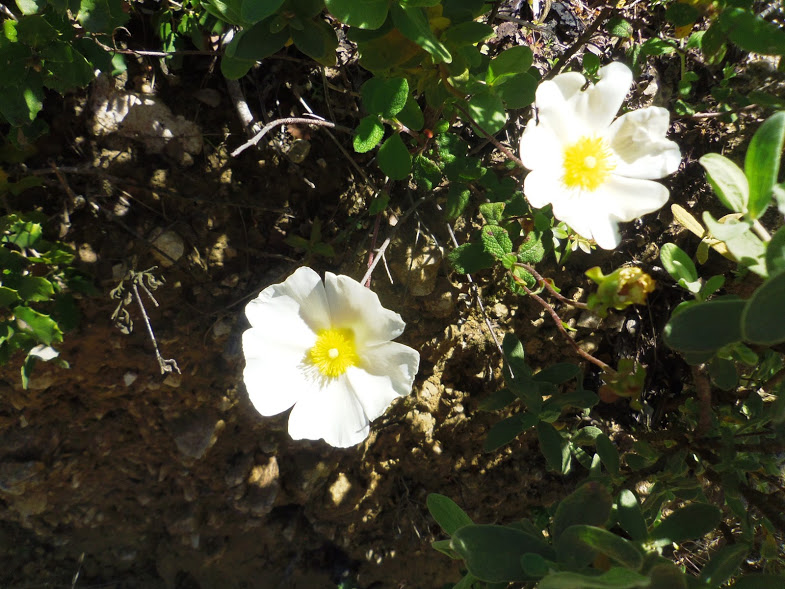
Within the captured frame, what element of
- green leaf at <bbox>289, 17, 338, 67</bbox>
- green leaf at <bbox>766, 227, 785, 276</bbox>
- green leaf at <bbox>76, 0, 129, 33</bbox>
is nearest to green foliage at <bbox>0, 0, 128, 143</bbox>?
green leaf at <bbox>76, 0, 129, 33</bbox>

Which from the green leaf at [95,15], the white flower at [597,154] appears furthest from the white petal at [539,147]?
the green leaf at [95,15]

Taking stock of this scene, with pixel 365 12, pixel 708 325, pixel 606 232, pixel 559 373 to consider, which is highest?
pixel 365 12

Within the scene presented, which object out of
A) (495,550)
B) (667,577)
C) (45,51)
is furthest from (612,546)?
(45,51)

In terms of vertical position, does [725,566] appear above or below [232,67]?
below

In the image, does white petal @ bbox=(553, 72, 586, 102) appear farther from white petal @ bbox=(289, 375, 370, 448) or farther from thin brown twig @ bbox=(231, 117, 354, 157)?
white petal @ bbox=(289, 375, 370, 448)

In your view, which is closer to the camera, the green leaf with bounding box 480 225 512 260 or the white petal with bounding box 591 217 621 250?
the white petal with bounding box 591 217 621 250

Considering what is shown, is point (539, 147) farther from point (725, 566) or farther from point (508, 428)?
point (725, 566)

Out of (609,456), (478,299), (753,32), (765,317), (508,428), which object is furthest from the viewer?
(478,299)
